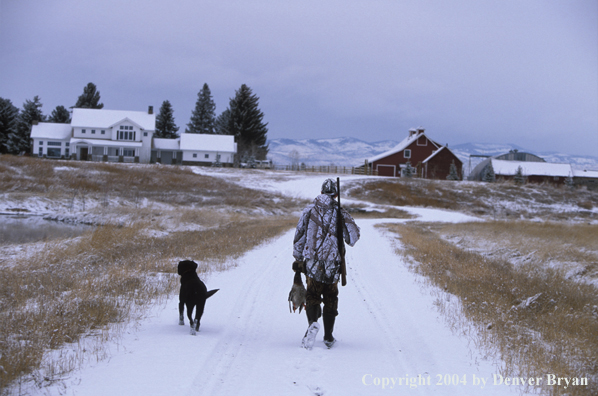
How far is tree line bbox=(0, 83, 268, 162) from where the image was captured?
69.6 m

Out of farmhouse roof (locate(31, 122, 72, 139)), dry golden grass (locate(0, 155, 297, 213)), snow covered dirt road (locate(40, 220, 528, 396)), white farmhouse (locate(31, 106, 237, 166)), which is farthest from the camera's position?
farmhouse roof (locate(31, 122, 72, 139))

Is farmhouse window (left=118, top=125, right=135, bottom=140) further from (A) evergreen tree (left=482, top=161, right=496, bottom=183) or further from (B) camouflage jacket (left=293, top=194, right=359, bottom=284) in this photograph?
(B) camouflage jacket (left=293, top=194, right=359, bottom=284)

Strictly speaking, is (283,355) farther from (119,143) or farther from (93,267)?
(119,143)

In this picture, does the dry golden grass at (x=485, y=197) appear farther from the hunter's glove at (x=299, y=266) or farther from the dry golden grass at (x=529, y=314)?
the hunter's glove at (x=299, y=266)

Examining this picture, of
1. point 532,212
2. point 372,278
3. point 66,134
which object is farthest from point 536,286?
point 66,134

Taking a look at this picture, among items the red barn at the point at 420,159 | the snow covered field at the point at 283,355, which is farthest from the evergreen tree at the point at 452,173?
the snow covered field at the point at 283,355

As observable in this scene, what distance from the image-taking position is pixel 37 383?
4117 mm

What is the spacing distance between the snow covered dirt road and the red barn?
63.0m

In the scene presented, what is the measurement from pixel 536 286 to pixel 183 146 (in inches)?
2685

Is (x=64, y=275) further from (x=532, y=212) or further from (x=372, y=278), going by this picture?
(x=532, y=212)

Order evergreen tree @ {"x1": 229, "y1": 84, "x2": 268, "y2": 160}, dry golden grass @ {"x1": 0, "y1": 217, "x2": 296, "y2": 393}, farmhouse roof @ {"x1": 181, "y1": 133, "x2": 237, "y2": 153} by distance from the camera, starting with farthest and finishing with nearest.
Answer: evergreen tree @ {"x1": 229, "y1": 84, "x2": 268, "y2": 160} < farmhouse roof @ {"x1": 181, "y1": 133, "x2": 237, "y2": 153} < dry golden grass @ {"x1": 0, "y1": 217, "x2": 296, "y2": 393}

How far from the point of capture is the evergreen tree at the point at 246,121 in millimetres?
82625

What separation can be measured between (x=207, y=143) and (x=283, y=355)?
234ft

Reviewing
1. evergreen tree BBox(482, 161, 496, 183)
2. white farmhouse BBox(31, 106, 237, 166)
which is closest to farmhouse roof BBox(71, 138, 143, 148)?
white farmhouse BBox(31, 106, 237, 166)
